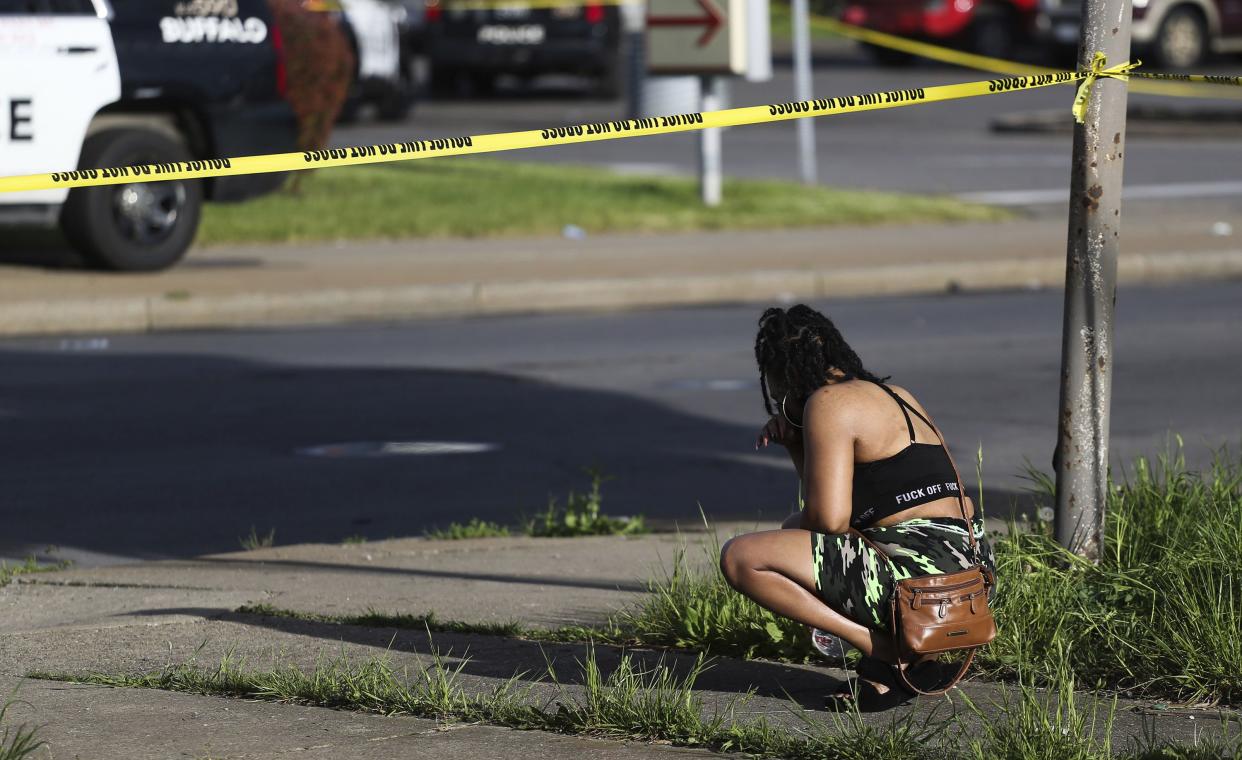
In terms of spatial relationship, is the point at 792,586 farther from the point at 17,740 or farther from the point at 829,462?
the point at 17,740

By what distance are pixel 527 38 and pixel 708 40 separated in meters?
11.3

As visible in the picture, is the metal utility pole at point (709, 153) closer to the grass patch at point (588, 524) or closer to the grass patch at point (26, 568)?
the grass patch at point (588, 524)

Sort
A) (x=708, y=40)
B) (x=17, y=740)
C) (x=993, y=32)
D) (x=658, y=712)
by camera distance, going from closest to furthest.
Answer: (x=17, y=740)
(x=658, y=712)
(x=708, y=40)
(x=993, y=32)

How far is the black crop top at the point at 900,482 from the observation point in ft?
15.5

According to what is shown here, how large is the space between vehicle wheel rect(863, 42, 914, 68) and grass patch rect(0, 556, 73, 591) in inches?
1103

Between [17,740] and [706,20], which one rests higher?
[706,20]

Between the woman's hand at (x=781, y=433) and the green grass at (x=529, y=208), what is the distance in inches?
395

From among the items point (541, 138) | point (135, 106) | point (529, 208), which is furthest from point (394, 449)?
point (529, 208)

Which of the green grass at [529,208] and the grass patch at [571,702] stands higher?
the green grass at [529,208]

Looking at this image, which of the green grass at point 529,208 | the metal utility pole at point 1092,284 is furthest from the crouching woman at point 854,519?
the green grass at point 529,208

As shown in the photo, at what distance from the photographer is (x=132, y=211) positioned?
1260 centimetres

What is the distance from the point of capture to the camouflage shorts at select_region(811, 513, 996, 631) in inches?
182

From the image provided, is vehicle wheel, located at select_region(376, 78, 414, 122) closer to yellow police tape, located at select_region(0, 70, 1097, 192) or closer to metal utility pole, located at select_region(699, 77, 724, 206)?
metal utility pole, located at select_region(699, 77, 724, 206)

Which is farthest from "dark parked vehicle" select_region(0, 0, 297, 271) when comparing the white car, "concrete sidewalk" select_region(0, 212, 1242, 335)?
the white car
